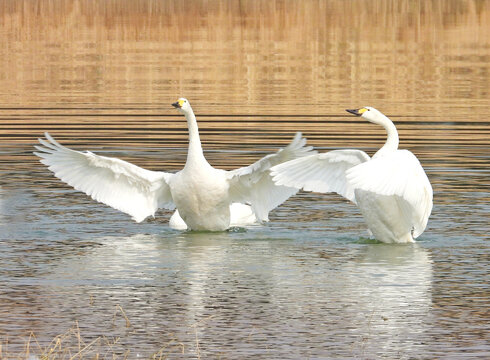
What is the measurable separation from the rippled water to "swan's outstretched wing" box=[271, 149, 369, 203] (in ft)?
1.67

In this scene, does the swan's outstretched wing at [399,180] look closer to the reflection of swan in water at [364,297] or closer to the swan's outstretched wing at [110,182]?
the reflection of swan in water at [364,297]

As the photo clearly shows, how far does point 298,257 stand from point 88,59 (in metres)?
24.2

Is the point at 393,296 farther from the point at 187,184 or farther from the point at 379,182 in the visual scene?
the point at 187,184

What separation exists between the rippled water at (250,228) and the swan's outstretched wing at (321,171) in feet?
1.67

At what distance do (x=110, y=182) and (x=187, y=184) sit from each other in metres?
1.16

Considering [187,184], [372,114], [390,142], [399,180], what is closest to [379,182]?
[399,180]

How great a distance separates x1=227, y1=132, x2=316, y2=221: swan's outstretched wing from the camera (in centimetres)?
1506

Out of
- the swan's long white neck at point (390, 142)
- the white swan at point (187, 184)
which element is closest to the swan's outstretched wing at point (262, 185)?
the white swan at point (187, 184)

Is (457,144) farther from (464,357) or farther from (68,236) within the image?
(464,357)

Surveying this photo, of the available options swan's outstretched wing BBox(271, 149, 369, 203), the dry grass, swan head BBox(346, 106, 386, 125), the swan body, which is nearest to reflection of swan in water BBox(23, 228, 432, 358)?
the dry grass

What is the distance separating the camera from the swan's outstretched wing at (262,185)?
49.4 feet

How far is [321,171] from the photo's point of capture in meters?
15.2

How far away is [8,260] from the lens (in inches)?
527

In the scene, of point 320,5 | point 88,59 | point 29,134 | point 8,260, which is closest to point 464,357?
point 8,260
